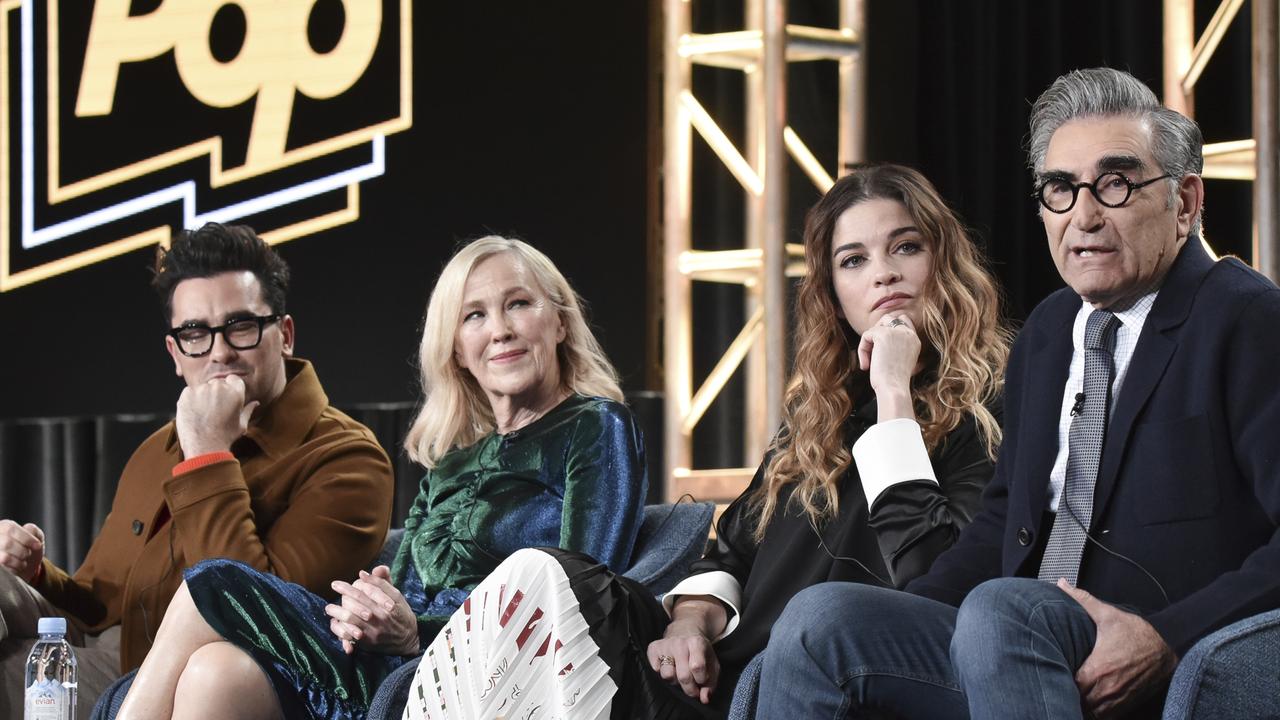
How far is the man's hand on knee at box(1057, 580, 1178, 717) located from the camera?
5.82ft

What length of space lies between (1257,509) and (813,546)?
79cm

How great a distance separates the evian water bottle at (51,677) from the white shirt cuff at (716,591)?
1129 millimetres

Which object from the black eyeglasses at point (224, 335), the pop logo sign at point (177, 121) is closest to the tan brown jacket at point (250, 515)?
the black eyeglasses at point (224, 335)

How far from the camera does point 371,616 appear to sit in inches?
101

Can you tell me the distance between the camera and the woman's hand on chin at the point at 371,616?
2564mm

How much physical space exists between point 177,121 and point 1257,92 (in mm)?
3524

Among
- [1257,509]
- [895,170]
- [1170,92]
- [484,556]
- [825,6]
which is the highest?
[825,6]

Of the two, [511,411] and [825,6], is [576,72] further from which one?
[511,411]

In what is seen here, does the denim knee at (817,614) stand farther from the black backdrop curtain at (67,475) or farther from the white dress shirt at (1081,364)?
the black backdrop curtain at (67,475)

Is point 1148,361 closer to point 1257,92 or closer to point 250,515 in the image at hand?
point 250,515

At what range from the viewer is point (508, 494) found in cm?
299

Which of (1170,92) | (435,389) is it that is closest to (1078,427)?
(435,389)

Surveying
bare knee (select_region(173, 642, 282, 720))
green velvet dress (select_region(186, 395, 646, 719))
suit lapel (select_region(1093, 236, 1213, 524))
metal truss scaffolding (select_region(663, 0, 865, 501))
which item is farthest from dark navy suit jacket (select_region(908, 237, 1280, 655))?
metal truss scaffolding (select_region(663, 0, 865, 501))

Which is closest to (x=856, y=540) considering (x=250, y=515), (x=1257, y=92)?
(x=250, y=515)
